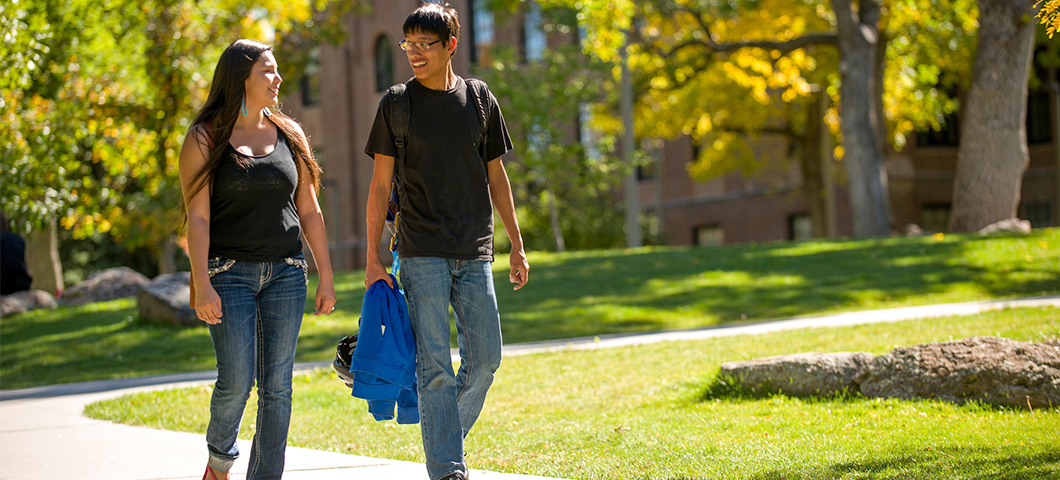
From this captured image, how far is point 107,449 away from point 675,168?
28.1m

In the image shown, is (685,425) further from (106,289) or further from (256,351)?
(106,289)

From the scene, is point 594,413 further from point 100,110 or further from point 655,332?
point 100,110

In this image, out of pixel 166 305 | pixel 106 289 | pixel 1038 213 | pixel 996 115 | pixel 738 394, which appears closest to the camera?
pixel 738 394

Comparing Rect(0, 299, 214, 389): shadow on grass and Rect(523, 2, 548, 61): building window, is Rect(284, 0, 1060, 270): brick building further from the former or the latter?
Rect(0, 299, 214, 389): shadow on grass

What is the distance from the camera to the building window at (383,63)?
35.5m

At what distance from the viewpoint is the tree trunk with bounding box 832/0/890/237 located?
1755 cm

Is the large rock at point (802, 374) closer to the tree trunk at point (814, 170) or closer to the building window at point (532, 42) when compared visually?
the tree trunk at point (814, 170)

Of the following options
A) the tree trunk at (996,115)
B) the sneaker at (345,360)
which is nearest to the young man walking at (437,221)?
the sneaker at (345,360)

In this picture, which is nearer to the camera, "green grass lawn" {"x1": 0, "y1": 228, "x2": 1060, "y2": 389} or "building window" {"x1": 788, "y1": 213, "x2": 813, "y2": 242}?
"green grass lawn" {"x1": 0, "y1": 228, "x2": 1060, "y2": 389}

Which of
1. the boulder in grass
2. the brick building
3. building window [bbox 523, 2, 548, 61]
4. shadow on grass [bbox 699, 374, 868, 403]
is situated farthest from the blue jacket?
building window [bbox 523, 2, 548, 61]

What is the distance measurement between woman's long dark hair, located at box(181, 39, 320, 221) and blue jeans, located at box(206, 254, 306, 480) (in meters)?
0.36

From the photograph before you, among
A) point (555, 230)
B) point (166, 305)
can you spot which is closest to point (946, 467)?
point (166, 305)

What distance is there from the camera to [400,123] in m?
3.87

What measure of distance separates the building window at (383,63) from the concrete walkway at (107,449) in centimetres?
2726
